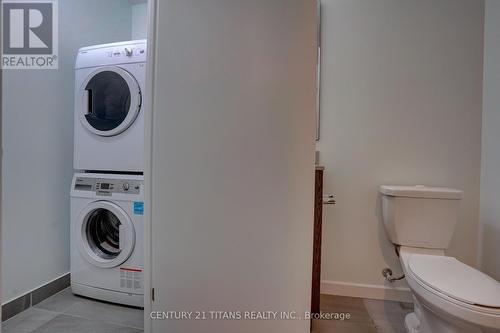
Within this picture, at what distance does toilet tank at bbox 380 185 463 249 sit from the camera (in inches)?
57.8

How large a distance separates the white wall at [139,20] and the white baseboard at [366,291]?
2.69m

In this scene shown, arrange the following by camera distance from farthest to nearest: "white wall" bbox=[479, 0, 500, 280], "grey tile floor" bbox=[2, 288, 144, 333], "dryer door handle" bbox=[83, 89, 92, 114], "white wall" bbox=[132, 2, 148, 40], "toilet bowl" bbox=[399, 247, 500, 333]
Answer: "white wall" bbox=[132, 2, 148, 40] < "dryer door handle" bbox=[83, 89, 92, 114] < "white wall" bbox=[479, 0, 500, 280] < "grey tile floor" bbox=[2, 288, 144, 333] < "toilet bowl" bbox=[399, 247, 500, 333]

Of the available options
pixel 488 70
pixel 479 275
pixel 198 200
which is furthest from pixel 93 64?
pixel 488 70

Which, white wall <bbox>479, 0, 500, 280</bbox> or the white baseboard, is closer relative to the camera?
white wall <bbox>479, 0, 500, 280</bbox>

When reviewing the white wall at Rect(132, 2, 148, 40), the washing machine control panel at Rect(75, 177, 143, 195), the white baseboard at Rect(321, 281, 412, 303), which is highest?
the white wall at Rect(132, 2, 148, 40)

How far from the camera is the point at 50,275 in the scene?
172cm

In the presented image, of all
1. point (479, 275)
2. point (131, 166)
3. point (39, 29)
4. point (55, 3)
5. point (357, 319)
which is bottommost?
point (357, 319)

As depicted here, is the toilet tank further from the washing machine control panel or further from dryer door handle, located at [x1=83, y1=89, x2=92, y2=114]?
dryer door handle, located at [x1=83, y1=89, x2=92, y2=114]

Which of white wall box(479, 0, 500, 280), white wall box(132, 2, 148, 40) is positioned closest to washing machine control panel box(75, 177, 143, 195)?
white wall box(132, 2, 148, 40)

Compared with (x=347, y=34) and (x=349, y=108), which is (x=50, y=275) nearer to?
(x=349, y=108)

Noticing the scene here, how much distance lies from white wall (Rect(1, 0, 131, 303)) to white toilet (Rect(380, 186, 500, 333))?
2213 millimetres

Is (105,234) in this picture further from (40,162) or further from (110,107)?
(110,107)

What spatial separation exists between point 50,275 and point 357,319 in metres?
2.05

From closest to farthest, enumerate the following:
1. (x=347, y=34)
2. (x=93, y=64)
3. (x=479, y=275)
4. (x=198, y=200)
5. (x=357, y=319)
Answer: (x=198, y=200) < (x=479, y=275) < (x=357, y=319) < (x=93, y=64) < (x=347, y=34)
